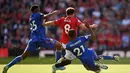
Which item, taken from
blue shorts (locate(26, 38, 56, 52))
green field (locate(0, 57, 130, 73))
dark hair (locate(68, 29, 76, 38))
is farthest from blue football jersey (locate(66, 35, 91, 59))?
green field (locate(0, 57, 130, 73))

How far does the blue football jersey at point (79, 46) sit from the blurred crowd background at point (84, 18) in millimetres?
12078

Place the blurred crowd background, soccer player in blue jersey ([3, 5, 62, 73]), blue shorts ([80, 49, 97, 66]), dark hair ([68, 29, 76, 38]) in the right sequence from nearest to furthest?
dark hair ([68, 29, 76, 38]) < blue shorts ([80, 49, 97, 66]) < soccer player in blue jersey ([3, 5, 62, 73]) < the blurred crowd background

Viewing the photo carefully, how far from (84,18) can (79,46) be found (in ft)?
46.0

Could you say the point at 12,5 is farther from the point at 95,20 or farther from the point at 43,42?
the point at 43,42

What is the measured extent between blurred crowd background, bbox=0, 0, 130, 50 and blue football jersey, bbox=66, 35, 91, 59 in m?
12.1

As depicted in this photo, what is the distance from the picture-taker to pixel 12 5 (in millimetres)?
28781

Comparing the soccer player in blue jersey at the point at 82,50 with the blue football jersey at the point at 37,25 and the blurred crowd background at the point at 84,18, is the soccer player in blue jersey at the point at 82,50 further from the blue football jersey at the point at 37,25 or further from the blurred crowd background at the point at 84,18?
the blurred crowd background at the point at 84,18

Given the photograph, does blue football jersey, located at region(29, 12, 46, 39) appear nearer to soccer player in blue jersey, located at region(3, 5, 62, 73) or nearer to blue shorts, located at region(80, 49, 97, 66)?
soccer player in blue jersey, located at region(3, 5, 62, 73)

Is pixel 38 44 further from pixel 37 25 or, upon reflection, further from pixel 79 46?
pixel 79 46

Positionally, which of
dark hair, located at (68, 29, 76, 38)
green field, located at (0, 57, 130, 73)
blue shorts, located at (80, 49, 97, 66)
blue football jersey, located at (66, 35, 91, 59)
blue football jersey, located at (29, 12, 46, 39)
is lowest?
green field, located at (0, 57, 130, 73)

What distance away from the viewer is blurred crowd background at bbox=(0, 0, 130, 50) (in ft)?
84.5

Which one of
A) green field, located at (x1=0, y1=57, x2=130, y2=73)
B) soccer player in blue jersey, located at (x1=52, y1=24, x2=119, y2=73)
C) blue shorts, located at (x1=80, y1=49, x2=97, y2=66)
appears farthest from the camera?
green field, located at (x1=0, y1=57, x2=130, y2=73)

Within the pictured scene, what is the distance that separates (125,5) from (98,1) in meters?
1.51

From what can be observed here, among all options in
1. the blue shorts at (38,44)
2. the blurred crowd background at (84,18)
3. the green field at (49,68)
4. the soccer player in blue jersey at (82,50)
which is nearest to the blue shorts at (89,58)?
the soccer player in blue jersey at (82,50)
